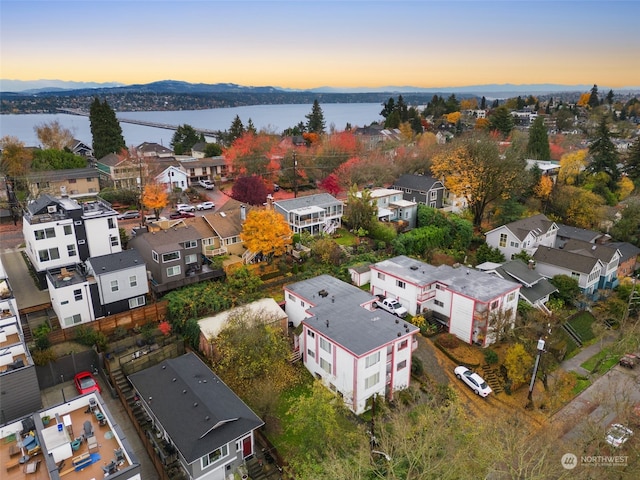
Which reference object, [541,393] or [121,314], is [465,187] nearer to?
[541,393]

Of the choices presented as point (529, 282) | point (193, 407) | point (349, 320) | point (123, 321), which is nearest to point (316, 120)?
point (529, 282)

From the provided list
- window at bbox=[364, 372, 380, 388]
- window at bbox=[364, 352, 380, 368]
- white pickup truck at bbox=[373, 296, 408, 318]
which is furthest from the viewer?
white pickup truck at bbox=[373, 296, 408, 318]

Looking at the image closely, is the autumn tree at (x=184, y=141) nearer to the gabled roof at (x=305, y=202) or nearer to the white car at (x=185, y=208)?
the white car at (x=185, y=208)

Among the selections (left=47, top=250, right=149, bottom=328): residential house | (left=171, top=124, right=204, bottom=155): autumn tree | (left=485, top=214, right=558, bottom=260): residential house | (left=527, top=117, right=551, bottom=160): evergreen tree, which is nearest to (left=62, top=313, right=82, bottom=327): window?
(left=47, top=250, right=149, bottom=328): residential house

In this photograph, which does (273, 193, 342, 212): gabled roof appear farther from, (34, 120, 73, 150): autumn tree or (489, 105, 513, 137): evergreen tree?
(489, 105, 513, 137): evergreen tree

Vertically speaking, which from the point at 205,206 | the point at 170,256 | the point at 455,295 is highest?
the point at 170,256

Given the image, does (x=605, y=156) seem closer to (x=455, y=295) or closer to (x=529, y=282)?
(x=529, y=282)
